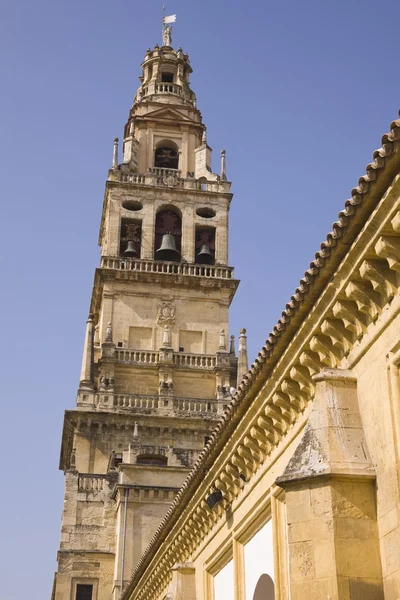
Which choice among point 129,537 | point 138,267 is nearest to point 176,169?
point 138,267

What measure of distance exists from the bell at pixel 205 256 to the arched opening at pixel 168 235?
1099 mm

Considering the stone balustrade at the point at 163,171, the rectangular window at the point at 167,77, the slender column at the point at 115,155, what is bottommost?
the stone balustrade at the point at 163,171

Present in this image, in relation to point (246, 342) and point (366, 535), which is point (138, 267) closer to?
point (246, 342)

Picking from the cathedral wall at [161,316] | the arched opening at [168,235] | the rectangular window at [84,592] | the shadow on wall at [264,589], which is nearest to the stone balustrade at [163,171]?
the arched opening at [168,235]

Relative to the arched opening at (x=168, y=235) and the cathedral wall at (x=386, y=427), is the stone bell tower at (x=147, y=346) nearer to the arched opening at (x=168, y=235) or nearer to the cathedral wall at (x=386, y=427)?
the arched opening at (x=168, y=235)

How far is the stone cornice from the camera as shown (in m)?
9.99

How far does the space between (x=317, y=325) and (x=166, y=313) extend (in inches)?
1350

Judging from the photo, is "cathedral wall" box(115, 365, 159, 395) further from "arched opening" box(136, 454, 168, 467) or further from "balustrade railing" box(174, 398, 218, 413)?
"arched opening" box(136, 454, 168, 467)

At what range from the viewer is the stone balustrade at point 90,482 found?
3888cm

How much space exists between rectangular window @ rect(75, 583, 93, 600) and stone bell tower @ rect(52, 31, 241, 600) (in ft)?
0.18

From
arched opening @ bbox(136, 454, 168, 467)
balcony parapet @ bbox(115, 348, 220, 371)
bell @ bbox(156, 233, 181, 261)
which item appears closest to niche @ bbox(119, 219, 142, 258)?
bell @ bbox(156, 233, 181, 261)

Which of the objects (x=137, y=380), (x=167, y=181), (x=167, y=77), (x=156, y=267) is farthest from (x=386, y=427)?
(x=167, y=77)

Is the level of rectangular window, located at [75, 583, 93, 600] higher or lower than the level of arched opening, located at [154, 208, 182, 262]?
lower

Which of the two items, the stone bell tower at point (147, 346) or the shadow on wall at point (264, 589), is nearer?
the shadow on wall at point (264, 589)
